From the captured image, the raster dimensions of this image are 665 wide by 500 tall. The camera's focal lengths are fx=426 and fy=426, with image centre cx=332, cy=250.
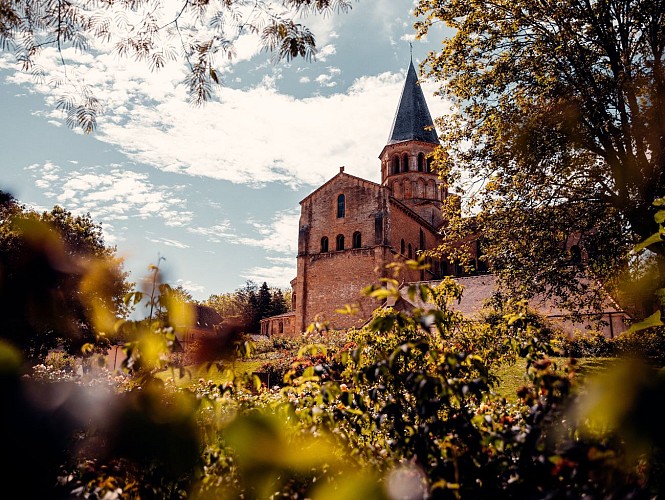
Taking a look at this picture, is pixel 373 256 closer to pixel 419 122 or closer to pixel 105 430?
pixel 419 122

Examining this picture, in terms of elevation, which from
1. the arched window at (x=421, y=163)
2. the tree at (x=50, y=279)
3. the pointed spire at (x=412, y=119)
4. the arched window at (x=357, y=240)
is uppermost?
the pointed spire at (x=412, y=119)

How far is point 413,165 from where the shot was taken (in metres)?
41.7

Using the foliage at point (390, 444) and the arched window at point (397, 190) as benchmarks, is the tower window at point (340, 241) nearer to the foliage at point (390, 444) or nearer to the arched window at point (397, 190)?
the arched window at point (397, 190)

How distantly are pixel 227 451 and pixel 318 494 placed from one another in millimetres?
927

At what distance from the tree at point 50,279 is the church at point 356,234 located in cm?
1493

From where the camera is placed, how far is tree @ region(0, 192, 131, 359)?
16172mm

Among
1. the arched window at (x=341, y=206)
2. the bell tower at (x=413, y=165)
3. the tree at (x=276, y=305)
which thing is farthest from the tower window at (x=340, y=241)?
the tree at (x=276, y=305)

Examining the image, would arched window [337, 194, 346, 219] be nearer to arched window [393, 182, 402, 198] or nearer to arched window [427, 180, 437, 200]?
arched window [393, 182, 402, 198]

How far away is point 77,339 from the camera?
17891mm

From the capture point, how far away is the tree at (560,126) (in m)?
10.8

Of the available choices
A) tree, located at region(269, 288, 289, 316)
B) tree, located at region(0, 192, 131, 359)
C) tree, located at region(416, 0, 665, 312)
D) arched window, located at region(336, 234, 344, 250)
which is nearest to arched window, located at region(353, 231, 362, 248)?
arched window, located at region(336, 234, 344, 250)

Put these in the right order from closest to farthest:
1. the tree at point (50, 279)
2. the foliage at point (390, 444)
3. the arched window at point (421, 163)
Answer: the foliage at point (390, 444), the tree at point (50, 279), the arched window at point (421, 163)

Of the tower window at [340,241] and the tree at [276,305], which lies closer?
the tower window at [340,241]

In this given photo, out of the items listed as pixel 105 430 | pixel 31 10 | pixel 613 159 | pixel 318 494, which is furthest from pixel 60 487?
pixel 613 159
